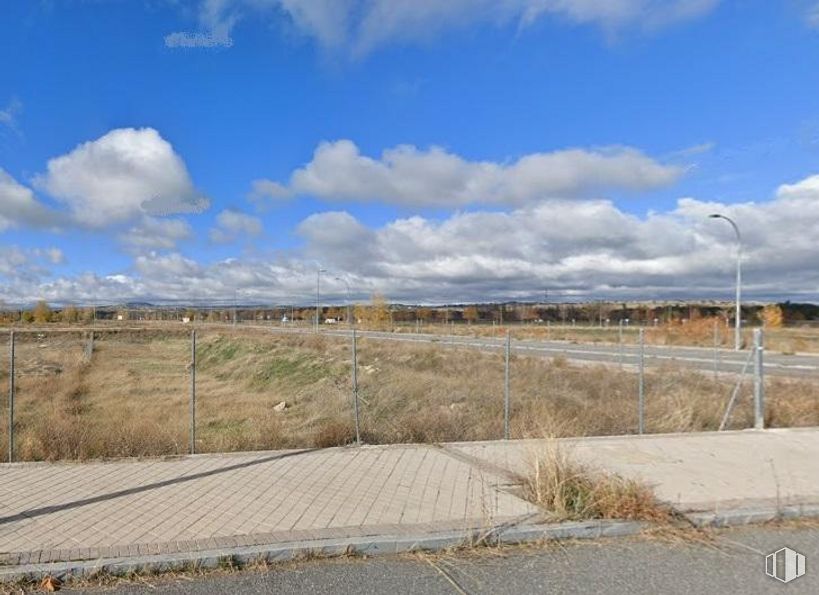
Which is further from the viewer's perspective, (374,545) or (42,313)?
(42,313)

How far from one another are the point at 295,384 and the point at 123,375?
9.25 meters

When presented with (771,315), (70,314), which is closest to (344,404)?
(771,315)

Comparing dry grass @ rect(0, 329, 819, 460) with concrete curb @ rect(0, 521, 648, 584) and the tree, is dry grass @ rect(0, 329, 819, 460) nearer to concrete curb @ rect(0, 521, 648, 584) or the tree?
concrete curb @ rect(0, 521, 648, 584)

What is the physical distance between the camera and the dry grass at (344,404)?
8.12 m

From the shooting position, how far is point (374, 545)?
4.41 metres

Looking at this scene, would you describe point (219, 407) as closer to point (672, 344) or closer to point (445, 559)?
point (445, 559)

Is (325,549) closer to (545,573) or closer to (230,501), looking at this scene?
(230,501)

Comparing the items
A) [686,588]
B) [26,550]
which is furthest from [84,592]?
[686,588]

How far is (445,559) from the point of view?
4.32 meters

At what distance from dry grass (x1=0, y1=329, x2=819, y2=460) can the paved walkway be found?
90 centimetres

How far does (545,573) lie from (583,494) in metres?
1.29

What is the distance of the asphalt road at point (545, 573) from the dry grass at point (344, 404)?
285cm

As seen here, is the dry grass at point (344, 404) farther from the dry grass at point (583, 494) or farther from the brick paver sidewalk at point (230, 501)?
the dry grass at point (583, 494)

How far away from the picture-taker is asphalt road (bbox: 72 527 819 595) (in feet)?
12.6
